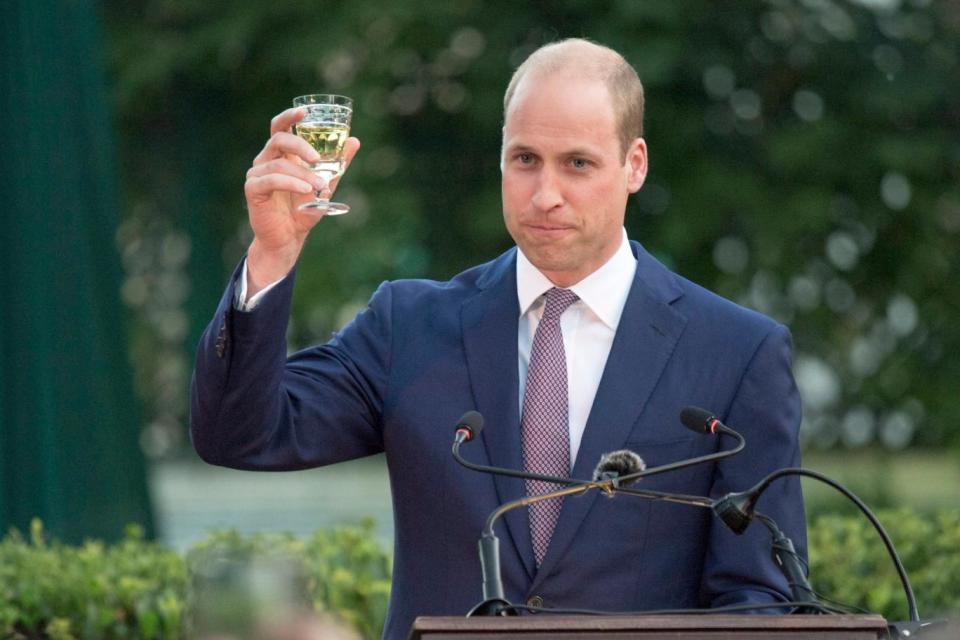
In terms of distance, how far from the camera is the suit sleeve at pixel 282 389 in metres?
3.47

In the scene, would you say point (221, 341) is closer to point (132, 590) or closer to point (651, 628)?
point (651, 628)

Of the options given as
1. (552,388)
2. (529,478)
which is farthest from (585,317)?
(529,478)

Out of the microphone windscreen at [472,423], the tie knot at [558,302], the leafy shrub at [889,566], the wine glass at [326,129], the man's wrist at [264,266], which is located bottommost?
the leafy shrub at [889,566]

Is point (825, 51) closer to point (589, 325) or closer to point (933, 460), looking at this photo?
point (933, 460)

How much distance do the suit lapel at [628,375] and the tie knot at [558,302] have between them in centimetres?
13

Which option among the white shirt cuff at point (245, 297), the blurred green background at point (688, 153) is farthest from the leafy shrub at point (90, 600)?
the blurred green background at point (688, 153)

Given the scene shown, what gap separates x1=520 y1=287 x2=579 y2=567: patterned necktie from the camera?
3.63 m

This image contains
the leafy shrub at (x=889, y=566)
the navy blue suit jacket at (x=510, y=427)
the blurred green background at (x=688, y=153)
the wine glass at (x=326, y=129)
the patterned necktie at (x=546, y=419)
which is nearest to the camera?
the wine glass at (x=326, y=129)

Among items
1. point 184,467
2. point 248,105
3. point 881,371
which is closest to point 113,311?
point 248,105

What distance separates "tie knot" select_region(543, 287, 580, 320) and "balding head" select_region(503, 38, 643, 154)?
1.09 ft

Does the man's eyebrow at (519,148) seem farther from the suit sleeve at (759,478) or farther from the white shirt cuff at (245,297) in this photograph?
the suit sleeve at (759,478)

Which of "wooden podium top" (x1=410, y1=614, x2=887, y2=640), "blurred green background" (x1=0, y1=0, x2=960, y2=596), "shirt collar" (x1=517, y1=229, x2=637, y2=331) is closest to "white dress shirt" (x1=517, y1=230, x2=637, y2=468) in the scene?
"shirt collar" (x1=517, y1=229, x2=637, y2=331)

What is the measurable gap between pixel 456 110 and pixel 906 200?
3112mm

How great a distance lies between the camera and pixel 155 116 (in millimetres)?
13023
